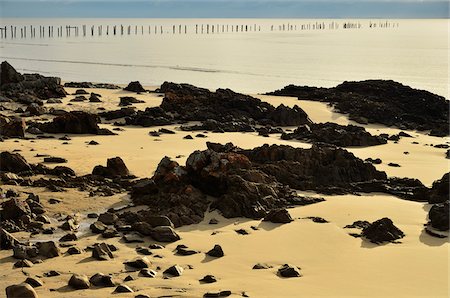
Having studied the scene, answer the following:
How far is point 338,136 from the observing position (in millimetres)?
23344

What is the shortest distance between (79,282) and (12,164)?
24.9 feet

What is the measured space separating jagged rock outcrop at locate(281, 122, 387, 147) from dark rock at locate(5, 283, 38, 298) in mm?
15599

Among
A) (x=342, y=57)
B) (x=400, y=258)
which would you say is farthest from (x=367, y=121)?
(x=342, y=57)

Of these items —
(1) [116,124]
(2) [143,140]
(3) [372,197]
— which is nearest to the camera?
(3) [372,197]

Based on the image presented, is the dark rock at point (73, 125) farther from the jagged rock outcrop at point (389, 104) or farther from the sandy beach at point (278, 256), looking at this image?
the jagged rock outcrop at point (389, 104)

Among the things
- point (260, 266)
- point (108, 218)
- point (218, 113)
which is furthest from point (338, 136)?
point (260, 266)

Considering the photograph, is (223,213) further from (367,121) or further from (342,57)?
(342,57)

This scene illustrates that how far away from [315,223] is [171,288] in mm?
4241

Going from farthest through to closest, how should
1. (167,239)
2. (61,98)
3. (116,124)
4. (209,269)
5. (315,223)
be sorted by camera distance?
1. (61,98)
2. (116,124)
3. (315,223)
4. (167,239)
5. (209,269)

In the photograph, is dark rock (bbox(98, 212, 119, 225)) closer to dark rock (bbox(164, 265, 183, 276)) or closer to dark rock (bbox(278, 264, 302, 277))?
dark rock (bbox(164, 265, 183, 276))

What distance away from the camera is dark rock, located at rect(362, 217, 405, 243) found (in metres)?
11.6

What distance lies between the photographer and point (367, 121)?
30500mm

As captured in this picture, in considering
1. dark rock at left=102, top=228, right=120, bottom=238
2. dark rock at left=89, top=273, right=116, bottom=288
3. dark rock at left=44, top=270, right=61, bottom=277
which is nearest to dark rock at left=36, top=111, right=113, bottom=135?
dark rock at left=102, top=228, right=120, bottom=238

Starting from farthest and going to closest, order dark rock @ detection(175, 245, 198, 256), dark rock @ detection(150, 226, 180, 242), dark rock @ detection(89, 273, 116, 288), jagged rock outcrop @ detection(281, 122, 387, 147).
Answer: jagged rock outcrop @ detection(281, 122, 387, 147), dark rock @ detection(150, 226, 180, 242), dark rock @ detection(175, 245, 198, 256), dark rock @ detection(89, 273, 116, 288)
